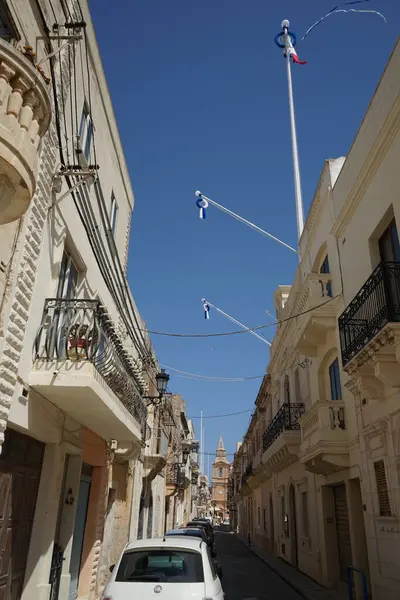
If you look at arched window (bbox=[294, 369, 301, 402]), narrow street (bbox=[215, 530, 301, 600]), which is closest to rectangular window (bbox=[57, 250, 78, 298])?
narrow street (bbox=[215, 530, 301, 600])

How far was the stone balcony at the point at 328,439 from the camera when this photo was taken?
37.7 feet

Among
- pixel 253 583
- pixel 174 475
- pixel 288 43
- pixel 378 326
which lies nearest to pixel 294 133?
pixel 288 43

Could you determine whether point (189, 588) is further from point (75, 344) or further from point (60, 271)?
point (60, 271)

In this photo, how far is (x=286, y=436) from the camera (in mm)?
16156

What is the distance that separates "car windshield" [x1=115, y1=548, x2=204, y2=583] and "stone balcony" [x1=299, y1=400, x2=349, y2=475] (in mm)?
6006

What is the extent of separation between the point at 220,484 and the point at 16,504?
342 ft

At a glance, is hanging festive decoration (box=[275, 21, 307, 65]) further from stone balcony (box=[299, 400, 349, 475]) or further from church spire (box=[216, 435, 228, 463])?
church spire (box=[216, 435, 228, 463])

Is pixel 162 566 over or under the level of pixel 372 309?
under

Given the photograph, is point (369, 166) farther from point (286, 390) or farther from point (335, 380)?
point (286, 390)

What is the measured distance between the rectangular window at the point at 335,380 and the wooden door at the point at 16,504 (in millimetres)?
8372

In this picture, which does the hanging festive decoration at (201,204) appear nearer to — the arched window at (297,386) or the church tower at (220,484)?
the arched window at (297,386)

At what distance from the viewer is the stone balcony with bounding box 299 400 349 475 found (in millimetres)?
11500

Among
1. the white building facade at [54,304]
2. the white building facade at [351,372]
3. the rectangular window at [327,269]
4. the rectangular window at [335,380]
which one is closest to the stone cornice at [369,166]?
the white building facade at [351,372]

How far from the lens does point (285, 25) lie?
18828 millimetres
